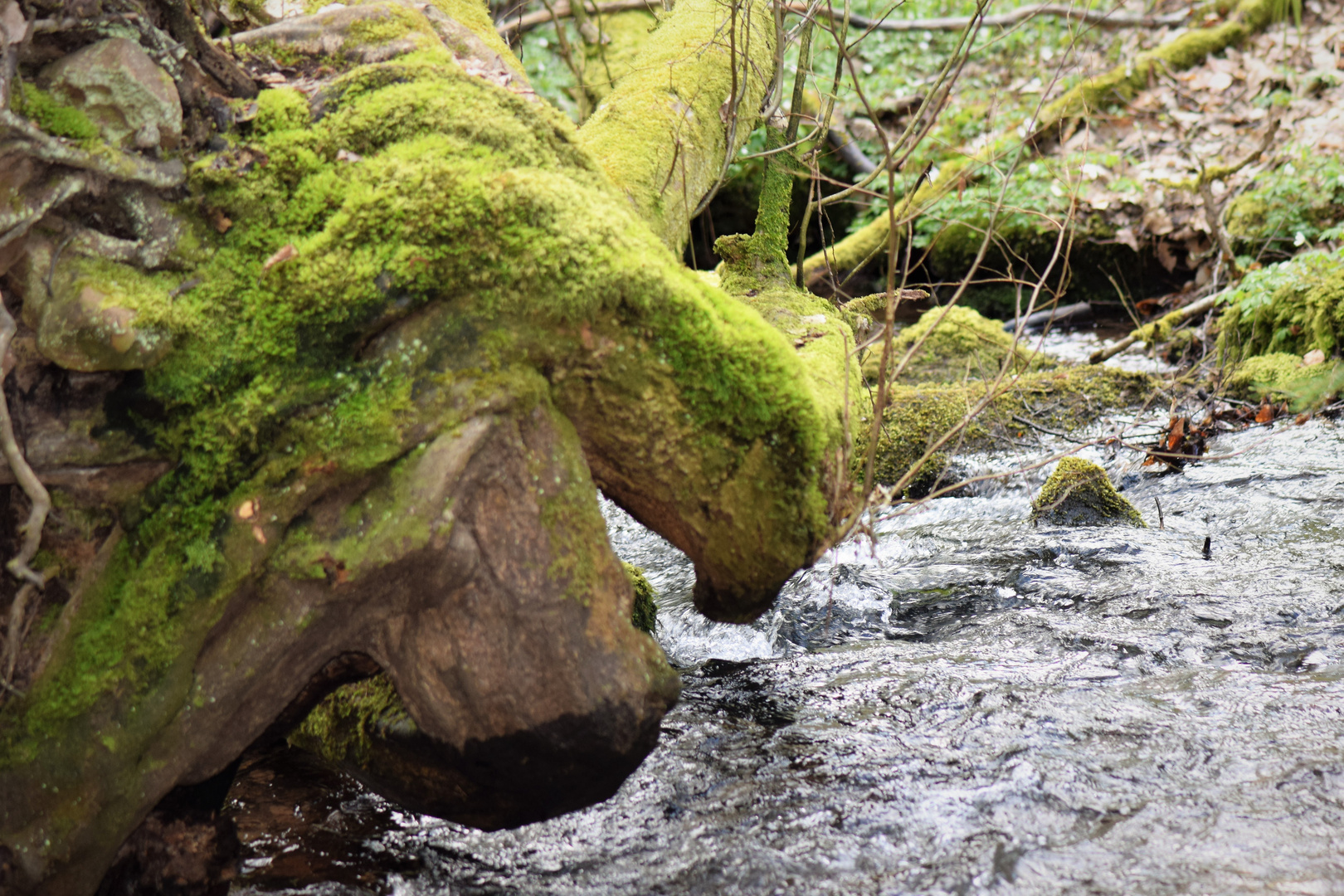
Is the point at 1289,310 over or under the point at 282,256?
under

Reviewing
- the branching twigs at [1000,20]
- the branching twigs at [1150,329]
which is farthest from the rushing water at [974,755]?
the branching twigs at [1000,20]

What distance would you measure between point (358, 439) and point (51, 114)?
872 millimetres

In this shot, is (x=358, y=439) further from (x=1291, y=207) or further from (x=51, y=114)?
(x=1291, y=207)

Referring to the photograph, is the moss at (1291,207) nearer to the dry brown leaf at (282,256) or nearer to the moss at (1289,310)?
the moss at (1289,310)

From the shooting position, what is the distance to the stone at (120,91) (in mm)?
1897

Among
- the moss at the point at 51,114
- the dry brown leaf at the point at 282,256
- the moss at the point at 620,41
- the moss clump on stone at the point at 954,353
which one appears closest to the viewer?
the moss at the point at 51,114

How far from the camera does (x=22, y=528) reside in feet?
5.90

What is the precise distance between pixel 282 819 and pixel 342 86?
6.54 feet

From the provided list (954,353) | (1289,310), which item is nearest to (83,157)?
(954,353)

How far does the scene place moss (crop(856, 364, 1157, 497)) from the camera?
5375 mm

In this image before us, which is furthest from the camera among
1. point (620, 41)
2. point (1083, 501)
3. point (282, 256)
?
point (620, 41)

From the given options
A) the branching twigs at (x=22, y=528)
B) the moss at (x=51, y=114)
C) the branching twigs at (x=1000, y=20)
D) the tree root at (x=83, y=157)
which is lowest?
the branching twigs at (x=22, y=528)

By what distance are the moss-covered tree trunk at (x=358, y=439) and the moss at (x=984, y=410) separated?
3.19 meters

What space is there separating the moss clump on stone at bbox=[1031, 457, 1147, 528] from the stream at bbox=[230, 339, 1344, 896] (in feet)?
1.16
